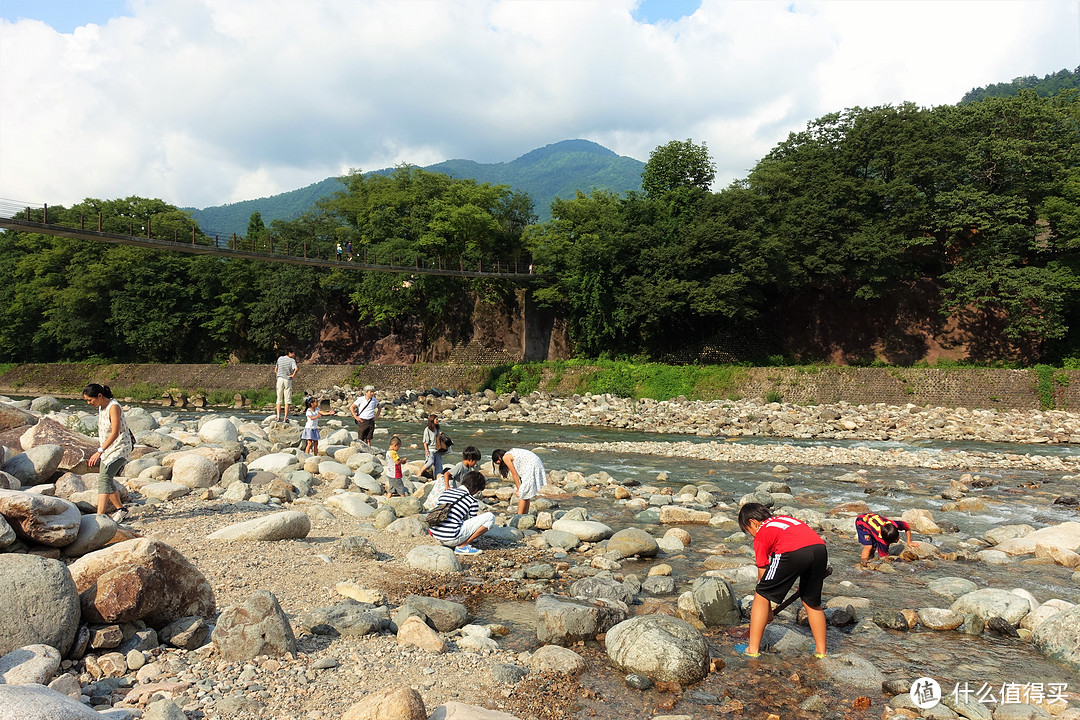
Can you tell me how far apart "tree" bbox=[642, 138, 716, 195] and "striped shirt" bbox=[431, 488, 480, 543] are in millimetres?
36291

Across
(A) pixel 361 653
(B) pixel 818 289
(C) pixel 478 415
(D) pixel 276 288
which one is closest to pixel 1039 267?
(B) pixel 818 289

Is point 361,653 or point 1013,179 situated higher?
point 1013,179

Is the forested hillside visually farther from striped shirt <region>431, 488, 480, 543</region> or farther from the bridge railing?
striped shirt <region>431, 488, 480, 543</region>

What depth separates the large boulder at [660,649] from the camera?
5.17m

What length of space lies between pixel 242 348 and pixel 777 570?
53.5 meters

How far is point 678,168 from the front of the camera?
137 feet

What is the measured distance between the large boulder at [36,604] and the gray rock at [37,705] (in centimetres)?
118

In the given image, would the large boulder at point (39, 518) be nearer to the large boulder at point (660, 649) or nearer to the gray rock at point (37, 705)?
the gray rock at point (37, 705)

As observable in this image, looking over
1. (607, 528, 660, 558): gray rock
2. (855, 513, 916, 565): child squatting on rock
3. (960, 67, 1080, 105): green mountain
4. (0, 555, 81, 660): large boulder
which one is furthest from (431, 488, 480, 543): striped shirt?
(960, 67, 1080, 105): green mountain

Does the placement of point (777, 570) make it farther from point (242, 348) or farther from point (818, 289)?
point (242, 348)

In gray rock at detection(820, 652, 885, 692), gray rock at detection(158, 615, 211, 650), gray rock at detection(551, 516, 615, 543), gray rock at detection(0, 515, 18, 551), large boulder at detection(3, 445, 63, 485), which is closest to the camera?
gray rock at detection(158, 615, 211, 650)

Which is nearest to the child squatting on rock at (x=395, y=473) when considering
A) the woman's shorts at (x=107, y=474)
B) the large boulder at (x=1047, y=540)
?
the woman's shorts at (x=107, y=474)

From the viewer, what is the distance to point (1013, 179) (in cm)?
3216

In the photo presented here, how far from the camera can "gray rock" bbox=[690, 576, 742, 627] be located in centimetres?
636
